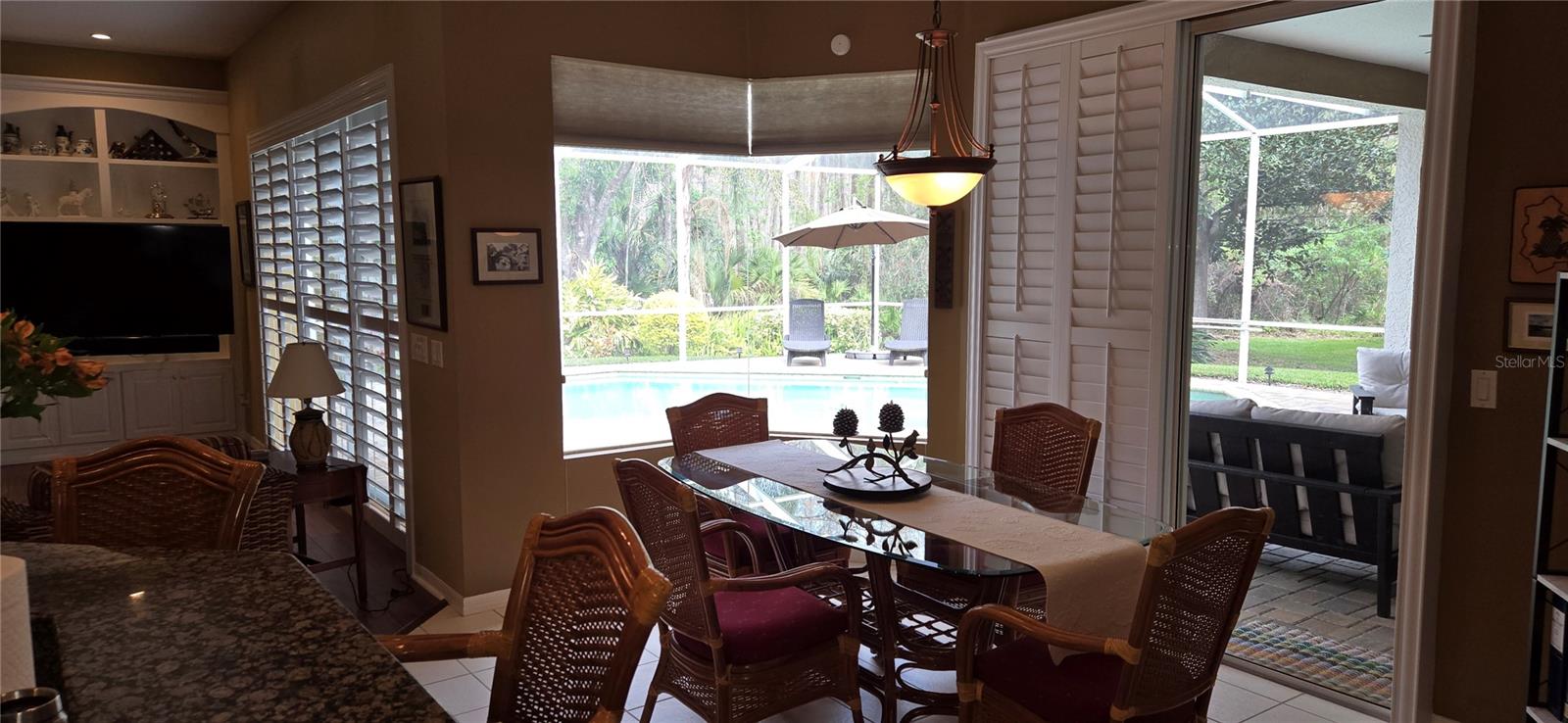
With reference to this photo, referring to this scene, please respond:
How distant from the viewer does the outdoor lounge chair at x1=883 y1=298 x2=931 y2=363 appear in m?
4.82

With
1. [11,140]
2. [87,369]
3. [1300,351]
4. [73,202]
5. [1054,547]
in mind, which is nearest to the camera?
[87,369]

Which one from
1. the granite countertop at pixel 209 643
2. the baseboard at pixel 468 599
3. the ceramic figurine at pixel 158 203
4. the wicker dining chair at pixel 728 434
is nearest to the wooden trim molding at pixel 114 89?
the ceramic figurine at pixel 158 203

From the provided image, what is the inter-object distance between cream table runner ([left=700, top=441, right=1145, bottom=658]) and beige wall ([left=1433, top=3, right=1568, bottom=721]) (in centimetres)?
115

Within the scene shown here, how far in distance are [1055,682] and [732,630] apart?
33.4 inches


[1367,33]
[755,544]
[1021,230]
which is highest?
[1367,33]

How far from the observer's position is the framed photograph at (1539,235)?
8.55ft

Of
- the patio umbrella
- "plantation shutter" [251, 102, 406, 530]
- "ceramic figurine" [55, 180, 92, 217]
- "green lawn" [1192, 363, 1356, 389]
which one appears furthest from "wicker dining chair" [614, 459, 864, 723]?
"ceramic figurine" [55, 180, 92, 217]

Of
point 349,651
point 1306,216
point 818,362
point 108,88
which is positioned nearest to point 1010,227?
point 818,362

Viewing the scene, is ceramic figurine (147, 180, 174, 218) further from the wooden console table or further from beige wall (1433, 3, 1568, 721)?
beige wall (1433, 3, 1568, 721)

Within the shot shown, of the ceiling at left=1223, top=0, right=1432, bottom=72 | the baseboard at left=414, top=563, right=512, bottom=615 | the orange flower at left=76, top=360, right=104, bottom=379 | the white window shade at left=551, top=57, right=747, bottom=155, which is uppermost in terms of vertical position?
the ceiling at left=1223, top=0, right=1432, bottom=72

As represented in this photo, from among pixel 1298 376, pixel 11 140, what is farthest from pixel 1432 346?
pixel 11 140

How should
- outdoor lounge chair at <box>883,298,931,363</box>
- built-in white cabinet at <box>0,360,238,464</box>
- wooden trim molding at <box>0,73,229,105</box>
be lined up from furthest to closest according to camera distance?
built-in white cabinet at <box>0,360,238,464</box>, wooden trim molding at <box>0,73,229,105</box>, outdoor lounge chair at <box>883,298,931,363</box>

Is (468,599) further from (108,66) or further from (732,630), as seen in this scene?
(108,66)

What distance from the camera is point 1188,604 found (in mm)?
2148
